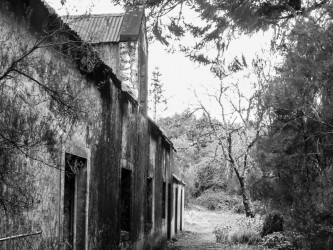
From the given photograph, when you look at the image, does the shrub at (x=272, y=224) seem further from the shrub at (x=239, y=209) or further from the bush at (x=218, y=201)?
the bush at (x=218, y=201)

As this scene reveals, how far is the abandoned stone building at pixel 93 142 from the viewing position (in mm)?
4738

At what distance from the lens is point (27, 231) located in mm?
4820

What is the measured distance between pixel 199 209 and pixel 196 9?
35100 mm

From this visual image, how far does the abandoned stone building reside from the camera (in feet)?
15.5

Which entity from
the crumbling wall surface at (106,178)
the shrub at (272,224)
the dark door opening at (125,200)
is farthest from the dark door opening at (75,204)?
the shrub at (272,224)

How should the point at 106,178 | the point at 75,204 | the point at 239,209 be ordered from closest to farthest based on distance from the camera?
the point at 75,204, the point at 106,178, the point at 239,209

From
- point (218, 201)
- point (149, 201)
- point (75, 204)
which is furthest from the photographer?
point (218, 201)

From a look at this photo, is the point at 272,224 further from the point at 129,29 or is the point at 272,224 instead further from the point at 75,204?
the point at 75,204

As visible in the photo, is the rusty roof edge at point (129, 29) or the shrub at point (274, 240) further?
the shrub at point (274, 240)

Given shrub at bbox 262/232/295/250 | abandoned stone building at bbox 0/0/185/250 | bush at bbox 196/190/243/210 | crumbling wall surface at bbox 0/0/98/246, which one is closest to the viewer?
crumbling wall surface at bbox 0/0/98/246

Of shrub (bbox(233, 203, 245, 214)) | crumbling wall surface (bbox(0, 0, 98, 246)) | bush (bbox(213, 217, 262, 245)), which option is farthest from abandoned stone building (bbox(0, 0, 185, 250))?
shrub (bbox(233, 203, 245, 214))

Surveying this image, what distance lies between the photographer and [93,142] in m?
7.30

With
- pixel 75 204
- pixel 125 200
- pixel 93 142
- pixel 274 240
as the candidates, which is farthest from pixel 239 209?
pixel 75 204

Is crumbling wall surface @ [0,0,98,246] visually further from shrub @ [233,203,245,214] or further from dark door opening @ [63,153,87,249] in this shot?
shrub @ [233,203,245,214]
